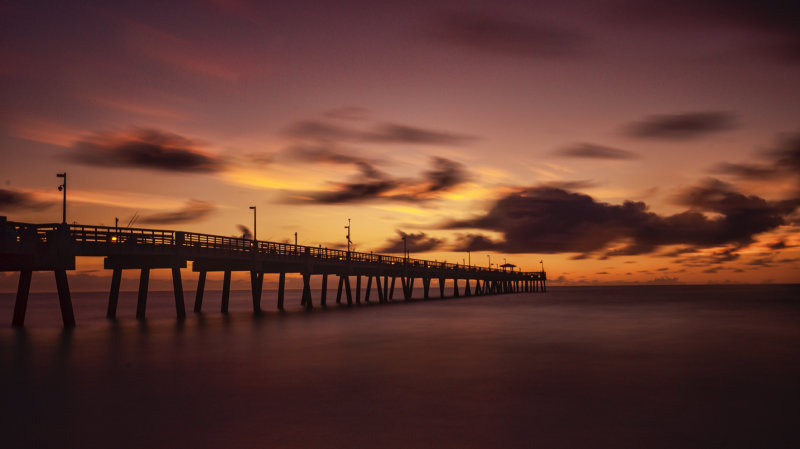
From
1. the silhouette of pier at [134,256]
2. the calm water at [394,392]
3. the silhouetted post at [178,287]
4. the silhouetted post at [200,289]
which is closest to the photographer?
the calm water at [394,392]

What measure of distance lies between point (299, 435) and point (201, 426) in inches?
85.5

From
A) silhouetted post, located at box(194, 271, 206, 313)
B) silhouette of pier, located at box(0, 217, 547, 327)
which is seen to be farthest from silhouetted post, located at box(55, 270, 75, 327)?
silhouetted post, located at box(194, 271, 206, 313)

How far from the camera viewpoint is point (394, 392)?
55.6ft

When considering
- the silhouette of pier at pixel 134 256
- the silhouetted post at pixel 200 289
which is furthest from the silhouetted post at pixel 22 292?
the silhouetted post at pixel 200 289

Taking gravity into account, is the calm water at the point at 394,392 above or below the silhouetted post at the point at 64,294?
below

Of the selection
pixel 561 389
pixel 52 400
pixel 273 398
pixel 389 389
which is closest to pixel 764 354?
pixel 561 389

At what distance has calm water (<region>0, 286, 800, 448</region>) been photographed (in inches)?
→ 478

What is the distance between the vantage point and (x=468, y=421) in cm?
1335

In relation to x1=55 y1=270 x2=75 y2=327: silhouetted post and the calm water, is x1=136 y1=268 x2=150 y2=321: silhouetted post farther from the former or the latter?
the calm water

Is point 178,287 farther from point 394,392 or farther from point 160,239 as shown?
point 394,392

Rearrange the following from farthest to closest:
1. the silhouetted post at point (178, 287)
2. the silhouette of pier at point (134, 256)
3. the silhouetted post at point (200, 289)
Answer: the silhouetted post at point (200, 289), the silhouetted post at point (178, 287), the silhouette of pier at point (134, 256)

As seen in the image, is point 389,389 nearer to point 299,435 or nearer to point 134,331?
point 299,435

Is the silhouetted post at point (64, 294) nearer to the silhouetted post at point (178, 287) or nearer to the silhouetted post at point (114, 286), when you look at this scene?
the silhouetted post at point (114, 286)

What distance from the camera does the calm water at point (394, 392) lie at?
12133 mm
